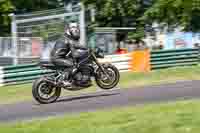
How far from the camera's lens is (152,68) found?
879 inches

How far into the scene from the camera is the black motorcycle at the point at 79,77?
1255cm

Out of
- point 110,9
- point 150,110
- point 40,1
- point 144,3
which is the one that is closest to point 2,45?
point 110,9

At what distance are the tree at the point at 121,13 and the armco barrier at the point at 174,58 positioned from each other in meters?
11.3

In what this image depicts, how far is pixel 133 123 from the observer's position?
744 cm

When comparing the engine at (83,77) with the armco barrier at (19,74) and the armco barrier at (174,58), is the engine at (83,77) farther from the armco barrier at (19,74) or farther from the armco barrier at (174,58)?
the armco barrier at (174,58)

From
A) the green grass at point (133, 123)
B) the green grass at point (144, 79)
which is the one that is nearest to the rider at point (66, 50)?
the green grass at point (144, 79)

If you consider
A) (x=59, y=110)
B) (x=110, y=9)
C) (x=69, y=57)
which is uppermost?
(x=110, y=9)

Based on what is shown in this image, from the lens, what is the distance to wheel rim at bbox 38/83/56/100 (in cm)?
1252

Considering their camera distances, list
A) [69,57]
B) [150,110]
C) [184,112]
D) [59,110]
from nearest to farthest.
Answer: [184,112] → [150,110] → [59,110] → [69,57]

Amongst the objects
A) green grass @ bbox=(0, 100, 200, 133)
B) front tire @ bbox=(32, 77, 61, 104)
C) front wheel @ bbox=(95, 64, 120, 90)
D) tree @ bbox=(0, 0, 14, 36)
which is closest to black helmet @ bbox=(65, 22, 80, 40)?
front wheel @ bbox=(95, 64, 120, 90)

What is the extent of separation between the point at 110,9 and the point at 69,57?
2161 cm

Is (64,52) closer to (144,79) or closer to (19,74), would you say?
(144,79)

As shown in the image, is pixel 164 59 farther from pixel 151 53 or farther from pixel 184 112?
pixel 184 112

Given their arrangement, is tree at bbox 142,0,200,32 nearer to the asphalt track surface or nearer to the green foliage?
the green foliage
